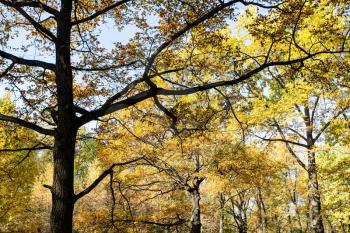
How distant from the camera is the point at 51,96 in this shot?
288 inches

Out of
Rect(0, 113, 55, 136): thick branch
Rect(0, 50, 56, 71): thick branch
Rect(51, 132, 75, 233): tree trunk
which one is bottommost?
Rect(51, 132, 75, 233): tree trunk

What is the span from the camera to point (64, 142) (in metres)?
5.00

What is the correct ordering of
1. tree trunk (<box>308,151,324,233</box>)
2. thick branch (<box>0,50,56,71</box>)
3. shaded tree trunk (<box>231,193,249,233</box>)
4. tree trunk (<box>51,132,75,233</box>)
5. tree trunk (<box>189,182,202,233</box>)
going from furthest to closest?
shaded tree trunk (<box>231,193,249,233</box>) < tree trunk (<box>189,182,202,233</box>) < tree trunk (<box>308,151,324,233</box>) < thick branch (<box>0,50,56,71</box>) < tree trunk (<box>51,132,75,233</box>)

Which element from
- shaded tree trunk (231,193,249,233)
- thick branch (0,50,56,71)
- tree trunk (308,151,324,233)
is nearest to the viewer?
thick branch (0,50,56,71)

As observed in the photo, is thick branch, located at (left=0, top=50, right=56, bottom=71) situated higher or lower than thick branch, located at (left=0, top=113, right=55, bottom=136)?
higher

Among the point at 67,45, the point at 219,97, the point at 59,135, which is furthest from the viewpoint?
the point at 219,97

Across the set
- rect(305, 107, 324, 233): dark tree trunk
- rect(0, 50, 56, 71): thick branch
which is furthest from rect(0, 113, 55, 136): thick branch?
rect(305, 107, 324, 233): dark tree trunk

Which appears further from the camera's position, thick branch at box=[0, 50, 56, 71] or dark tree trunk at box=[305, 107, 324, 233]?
dark tree trunk at box=[305, 107, 324, 233]

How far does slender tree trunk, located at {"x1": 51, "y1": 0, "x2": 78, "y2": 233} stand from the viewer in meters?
4.78

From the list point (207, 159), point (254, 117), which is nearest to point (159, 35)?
point (254, 117)

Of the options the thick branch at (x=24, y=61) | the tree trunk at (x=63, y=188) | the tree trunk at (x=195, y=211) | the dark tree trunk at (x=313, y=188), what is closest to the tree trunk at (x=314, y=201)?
the dark tree trunk at (x=313, y=188)

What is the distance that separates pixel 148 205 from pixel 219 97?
67.0 ft

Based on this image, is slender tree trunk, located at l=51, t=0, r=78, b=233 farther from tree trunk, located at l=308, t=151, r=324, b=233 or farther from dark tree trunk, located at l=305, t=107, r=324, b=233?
tree trunk, located at l=308, t=151, r=324, b=233

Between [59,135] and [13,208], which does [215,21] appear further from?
[13,208]
